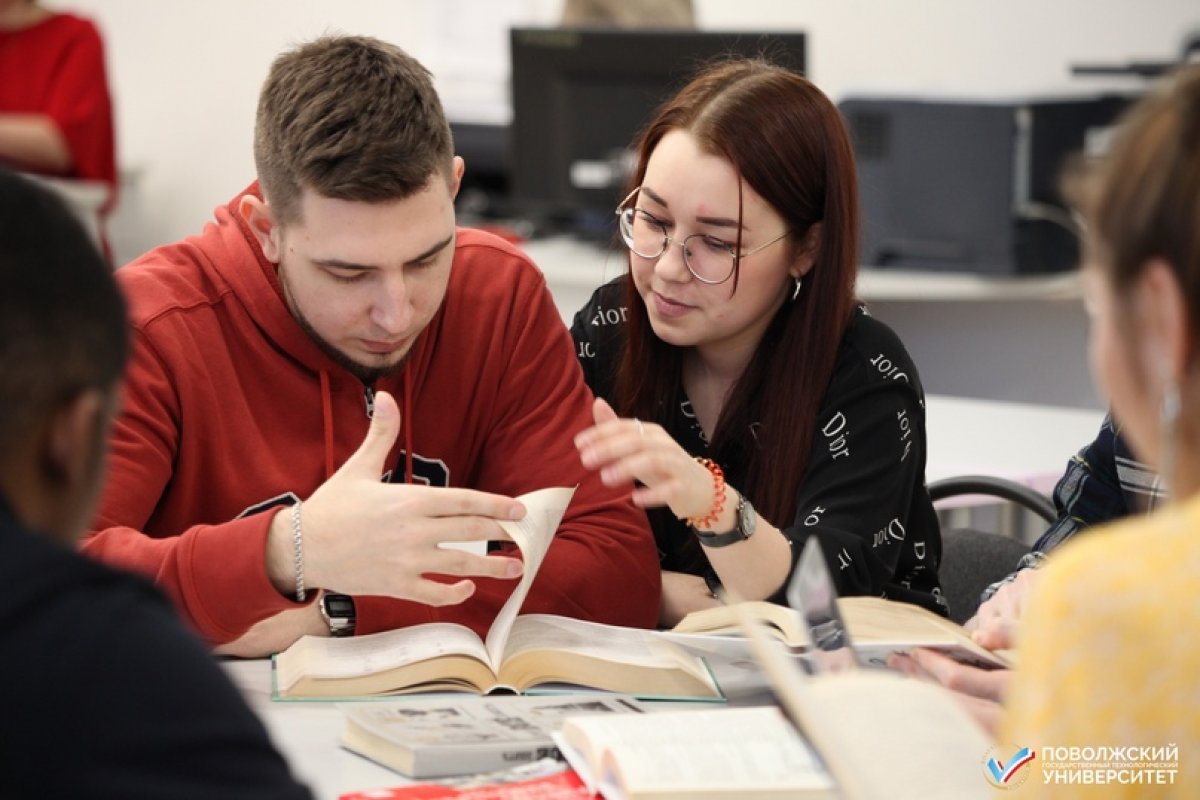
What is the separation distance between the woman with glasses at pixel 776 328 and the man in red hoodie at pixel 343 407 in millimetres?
150

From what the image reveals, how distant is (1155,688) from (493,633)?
81 centimetres

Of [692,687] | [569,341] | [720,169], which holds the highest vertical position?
[720,169]

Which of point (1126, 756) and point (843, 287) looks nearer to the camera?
point (1126, 756)

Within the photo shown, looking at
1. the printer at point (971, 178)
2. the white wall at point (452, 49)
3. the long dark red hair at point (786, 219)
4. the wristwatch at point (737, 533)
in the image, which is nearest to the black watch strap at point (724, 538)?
the wristwatch at point (737, 533)

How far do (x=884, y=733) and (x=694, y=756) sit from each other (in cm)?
25

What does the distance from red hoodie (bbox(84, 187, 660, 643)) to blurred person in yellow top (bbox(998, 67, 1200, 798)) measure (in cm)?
83

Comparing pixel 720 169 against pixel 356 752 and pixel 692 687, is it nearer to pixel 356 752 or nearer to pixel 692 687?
pixel 692 687

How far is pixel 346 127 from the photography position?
160 centimetres

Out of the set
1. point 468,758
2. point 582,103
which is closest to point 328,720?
point 468,758

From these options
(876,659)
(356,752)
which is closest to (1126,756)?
(876,659)

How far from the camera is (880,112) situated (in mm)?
3812

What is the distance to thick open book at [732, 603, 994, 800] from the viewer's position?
37.1 inches

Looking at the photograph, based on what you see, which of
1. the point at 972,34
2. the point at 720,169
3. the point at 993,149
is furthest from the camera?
the point at 972,34

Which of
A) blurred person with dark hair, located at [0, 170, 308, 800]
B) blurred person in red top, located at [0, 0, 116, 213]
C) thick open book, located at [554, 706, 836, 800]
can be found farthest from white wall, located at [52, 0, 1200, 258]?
blurred person with dark hair, located at [0, 170, 308, 800]
